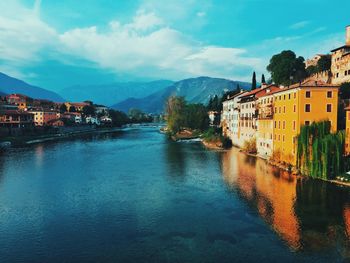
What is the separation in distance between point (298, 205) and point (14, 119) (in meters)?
107

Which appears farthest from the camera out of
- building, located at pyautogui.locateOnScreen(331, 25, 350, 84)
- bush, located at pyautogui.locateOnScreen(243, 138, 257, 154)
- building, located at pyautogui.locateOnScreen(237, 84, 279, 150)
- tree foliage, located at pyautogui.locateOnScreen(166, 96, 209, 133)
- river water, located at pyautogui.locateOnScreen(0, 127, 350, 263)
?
tree foliage, located at pyautogui.locateOnScreen(166, 96, 209, 133)

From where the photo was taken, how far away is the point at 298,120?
45.3m

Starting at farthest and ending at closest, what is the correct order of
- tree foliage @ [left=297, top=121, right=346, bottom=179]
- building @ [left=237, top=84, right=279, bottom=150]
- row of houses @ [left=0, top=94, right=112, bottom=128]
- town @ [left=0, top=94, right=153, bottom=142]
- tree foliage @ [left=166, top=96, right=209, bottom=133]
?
tree foliage @ [left=166, top=96, right=209, bottom=133], row of houses @ [left=0, top=94, right=112, bottom=128], town @ [left=0, top=94, right=153, bottom=142], building @ [left=237, top=84, right=279, bottom=150], tree foliage @ [left=297, top=121, right=346, bottom=179]

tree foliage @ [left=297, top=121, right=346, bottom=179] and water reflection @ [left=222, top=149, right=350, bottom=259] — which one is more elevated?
tree foliage @ [left=297, top=121, right=346, bottom=179]

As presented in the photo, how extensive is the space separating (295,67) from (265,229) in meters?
73.2

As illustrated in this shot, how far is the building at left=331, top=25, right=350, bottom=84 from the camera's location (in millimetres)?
69000

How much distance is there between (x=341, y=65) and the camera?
71.2 metres

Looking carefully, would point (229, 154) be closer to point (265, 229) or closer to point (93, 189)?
point (93, 189)

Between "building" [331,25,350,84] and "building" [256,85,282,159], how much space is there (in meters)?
19.7

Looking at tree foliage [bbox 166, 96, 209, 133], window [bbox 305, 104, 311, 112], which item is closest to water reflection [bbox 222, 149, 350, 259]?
window [bbox 305, 104, 311, 112]

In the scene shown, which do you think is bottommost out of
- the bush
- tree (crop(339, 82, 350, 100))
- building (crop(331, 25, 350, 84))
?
the bush

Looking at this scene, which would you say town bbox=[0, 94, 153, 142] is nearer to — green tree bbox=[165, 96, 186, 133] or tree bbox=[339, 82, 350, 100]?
green tree bbox=[165, 96, 186, 133]

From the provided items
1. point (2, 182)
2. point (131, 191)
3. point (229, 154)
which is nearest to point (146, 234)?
point (131, 191)

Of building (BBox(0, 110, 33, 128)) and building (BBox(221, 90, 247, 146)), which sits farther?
building (BBox(0, 110, 33, 128))
